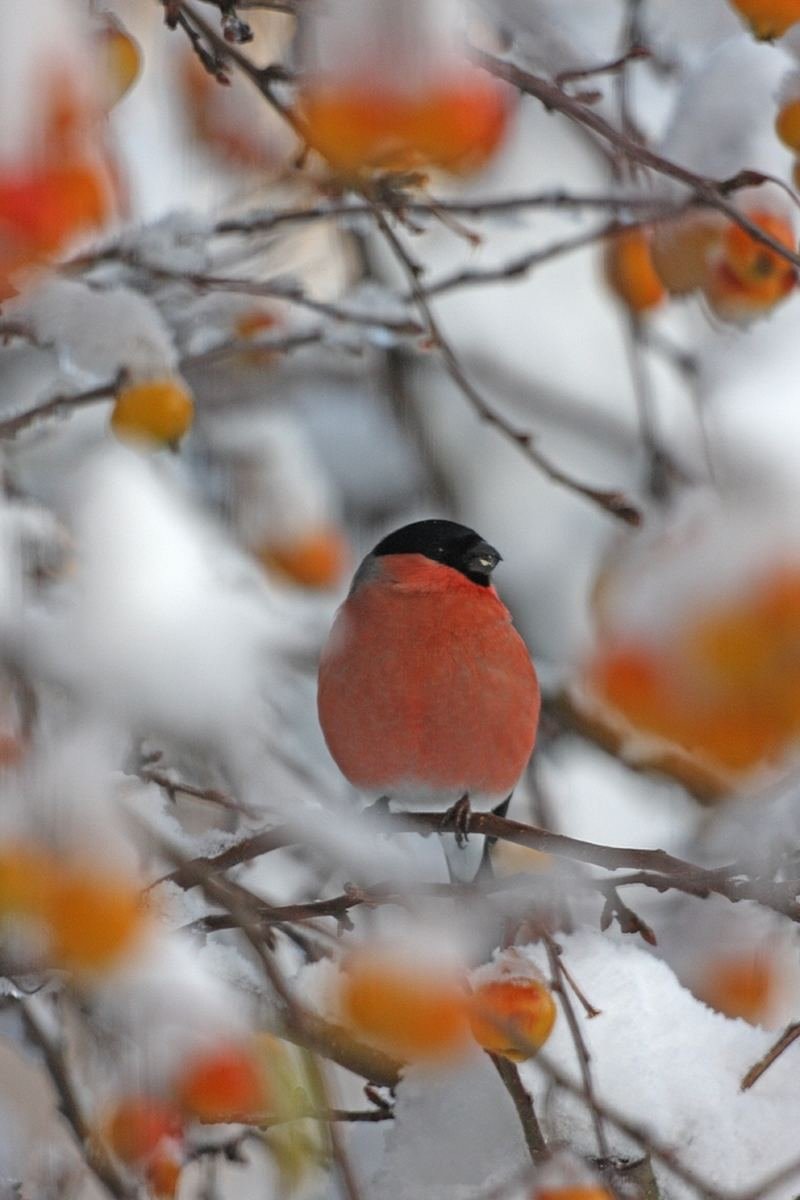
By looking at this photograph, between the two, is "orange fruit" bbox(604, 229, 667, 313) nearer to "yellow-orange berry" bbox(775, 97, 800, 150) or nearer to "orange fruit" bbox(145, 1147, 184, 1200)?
"yellow-orange berry" bbox(775, 97, 800, 150)

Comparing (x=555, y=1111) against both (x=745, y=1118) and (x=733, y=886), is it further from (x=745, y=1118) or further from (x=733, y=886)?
(x=733, y=886)

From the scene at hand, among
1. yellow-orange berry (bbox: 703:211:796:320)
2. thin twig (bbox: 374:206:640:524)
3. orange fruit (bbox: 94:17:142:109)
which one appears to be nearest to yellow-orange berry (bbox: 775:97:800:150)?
yellow-orange berry (bbox: 703:211:796:320)

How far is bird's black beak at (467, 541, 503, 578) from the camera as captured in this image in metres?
1.57

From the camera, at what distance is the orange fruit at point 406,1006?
1.00 meters

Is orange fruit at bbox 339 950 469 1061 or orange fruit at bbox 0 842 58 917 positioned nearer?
orange fruit at bbox 0 842 58 917

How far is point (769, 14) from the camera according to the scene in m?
1.08

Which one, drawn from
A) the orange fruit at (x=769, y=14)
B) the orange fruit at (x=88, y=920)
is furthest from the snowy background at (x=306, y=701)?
the orange fruit at (x=769, y=14)

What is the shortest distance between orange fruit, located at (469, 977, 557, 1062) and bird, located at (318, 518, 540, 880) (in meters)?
0.42

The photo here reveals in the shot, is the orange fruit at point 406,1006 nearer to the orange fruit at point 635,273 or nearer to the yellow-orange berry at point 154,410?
the yellow-orange berry at point 154,410

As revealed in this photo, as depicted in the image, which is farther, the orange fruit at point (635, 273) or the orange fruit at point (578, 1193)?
the orange fruit at point (635, 273)

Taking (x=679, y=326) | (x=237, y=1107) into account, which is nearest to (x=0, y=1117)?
(x=237, y=1107)

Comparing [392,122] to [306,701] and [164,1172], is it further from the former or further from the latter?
[306,701]

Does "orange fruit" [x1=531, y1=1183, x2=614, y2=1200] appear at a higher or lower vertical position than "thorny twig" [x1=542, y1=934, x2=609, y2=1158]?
lower

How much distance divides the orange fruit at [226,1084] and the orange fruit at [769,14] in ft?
2.77
